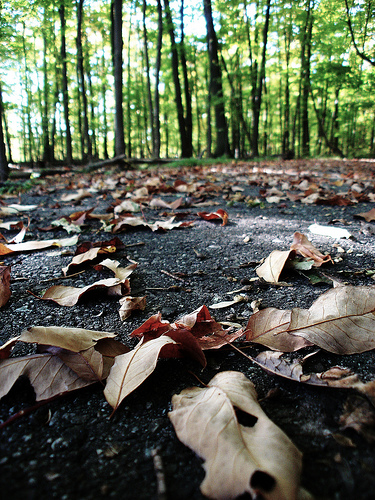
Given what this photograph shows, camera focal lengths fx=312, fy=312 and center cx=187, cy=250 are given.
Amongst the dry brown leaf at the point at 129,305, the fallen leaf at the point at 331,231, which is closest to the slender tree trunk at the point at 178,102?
the fallen leaf at the point at 331,231

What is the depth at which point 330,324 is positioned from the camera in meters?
0.84

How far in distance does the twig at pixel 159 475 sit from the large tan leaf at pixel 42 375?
243mm

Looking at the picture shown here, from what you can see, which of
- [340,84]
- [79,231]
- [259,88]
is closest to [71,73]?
[259,88]

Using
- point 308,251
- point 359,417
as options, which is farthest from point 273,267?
point 359,417

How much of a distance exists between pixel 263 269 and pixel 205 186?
2.93 meters

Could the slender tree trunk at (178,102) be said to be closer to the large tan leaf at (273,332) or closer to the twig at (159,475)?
the large tan leaf at (273,332)

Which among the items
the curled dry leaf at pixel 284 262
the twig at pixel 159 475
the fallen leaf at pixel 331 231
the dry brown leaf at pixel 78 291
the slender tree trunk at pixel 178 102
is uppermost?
the slender tree trunk at pixel 178 102

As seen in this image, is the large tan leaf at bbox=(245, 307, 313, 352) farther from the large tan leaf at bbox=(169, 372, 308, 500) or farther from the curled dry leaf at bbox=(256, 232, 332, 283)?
the curled dry leaf at bbox=(256, 232, 332, 283)

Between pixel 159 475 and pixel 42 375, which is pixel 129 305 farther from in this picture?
pixel 159 475

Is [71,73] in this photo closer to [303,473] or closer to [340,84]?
[340,84]

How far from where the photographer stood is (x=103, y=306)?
45.6 inches

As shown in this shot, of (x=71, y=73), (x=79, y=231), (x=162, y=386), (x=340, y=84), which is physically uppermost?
(x=71, y=73)

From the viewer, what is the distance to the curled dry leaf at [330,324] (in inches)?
32.1

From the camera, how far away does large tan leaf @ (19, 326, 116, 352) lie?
30.3 inches
